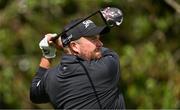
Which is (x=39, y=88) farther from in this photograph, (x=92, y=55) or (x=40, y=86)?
(x=92, y=55)

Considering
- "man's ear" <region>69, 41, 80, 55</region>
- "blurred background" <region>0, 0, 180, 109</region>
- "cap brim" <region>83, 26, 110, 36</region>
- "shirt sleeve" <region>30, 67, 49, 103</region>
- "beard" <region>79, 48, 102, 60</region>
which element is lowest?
"blurred background" <region>0, 0, 180, 109</region>

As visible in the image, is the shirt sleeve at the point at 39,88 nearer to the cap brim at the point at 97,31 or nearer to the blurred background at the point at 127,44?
the cap brim at the point at 97,31

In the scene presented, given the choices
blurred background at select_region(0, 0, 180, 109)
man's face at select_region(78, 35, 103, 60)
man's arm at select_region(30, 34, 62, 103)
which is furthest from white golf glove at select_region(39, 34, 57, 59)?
blurred background at select_region(0, 0, 180, 109)

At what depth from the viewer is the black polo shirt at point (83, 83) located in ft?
17.2

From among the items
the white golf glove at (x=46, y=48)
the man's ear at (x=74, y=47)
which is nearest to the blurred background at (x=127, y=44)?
the white golf glove at (x=46, y=48)

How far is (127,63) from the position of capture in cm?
1054

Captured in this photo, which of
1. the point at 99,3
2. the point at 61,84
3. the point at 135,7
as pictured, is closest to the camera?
the point at 61,84

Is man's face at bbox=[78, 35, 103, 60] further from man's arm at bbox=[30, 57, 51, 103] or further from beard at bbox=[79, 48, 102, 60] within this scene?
man's arm at bbox=[30, 57, 51, 103]

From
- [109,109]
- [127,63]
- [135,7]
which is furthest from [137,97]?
[109,109]

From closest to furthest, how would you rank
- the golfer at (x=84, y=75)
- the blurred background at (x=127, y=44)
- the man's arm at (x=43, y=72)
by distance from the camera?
the golfer at (x=84, y=75) → the man's arm at (x=43, y=72) → the blurred background at (x=127, y=44)

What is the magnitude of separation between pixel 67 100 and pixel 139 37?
5627 mm

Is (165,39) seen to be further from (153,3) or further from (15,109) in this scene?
(15,109)

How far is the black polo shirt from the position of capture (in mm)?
A: 5234

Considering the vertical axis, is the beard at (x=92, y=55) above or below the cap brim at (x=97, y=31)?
below
